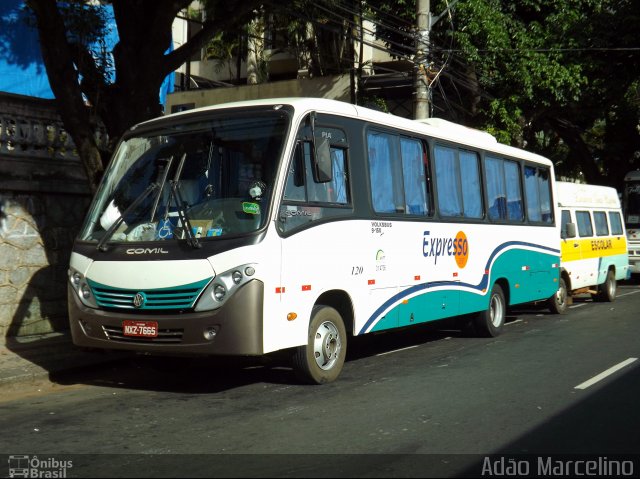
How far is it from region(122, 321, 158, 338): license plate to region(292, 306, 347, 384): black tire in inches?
59.4

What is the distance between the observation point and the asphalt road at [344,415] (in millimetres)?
5566

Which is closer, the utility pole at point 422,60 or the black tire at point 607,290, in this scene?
the utility pole at point 422,60

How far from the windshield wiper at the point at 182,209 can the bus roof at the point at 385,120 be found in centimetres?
75

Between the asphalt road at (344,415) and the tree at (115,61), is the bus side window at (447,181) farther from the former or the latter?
the tree at (115,61)

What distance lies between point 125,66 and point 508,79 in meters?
13.0

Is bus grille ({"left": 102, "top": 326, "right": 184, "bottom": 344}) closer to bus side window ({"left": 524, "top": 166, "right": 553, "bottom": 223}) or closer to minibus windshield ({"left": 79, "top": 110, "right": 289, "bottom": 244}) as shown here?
minibus windshield ({"left": 79, "top": 110, "right": 289, "bottom": 244})

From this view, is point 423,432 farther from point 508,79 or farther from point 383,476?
point 508,79

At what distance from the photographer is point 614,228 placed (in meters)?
19.4

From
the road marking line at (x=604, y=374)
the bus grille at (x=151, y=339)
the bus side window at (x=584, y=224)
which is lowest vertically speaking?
the road marking line at (x=604, y=374)

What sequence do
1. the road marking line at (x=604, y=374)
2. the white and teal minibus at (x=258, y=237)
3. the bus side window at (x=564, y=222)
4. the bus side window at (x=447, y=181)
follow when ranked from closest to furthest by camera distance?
the white and teal minibus at (x=258, y=237) → the road marking line at (x=604, y=374) → the bus side window at (x=447, y=181) → the bus side window at (x=564, y=222)

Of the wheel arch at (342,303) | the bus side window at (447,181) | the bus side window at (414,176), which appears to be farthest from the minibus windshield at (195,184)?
the bus side window at (447,181)

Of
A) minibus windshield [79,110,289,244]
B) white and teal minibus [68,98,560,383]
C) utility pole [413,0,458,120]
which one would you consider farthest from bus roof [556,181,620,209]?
minibus windshield [79,110,289,244]

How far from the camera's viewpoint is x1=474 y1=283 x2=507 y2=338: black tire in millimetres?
12398

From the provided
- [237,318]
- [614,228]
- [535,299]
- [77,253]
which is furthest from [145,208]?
[614,228]
